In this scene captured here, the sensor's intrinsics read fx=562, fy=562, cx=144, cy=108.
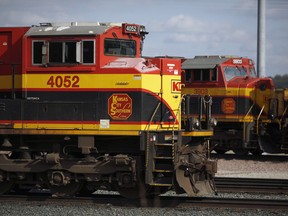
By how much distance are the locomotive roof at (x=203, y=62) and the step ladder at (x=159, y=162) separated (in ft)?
37.7

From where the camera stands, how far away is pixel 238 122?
23.0 m

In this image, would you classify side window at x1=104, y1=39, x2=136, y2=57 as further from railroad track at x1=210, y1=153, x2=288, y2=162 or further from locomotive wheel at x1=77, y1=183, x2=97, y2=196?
railroad track at x1=210, y1=153, x2=288, y2=162

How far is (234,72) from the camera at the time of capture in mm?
23172

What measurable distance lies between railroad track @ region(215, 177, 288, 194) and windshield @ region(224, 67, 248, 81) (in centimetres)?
824

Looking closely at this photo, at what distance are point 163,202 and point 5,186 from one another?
12.0 ft

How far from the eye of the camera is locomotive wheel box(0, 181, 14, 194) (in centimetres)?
1270

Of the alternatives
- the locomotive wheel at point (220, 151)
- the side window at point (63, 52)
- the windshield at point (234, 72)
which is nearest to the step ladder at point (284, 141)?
the locomotive wheel at point (220, 151)

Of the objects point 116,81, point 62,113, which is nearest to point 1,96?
point 62,113

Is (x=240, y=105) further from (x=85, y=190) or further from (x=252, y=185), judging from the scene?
(x=85, y=190)

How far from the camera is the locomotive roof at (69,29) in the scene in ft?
39.0

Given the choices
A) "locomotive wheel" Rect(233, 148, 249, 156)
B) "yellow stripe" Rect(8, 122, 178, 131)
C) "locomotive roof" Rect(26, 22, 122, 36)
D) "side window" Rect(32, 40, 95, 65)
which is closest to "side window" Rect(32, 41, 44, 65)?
"side window" Rect(32, 40, 95, 65)

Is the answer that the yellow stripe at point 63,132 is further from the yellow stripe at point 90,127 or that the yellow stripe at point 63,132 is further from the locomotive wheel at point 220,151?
the locomotive wheel at point 220,151

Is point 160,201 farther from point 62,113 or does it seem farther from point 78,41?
point 78,41

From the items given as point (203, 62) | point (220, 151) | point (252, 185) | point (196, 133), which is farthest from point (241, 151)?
point (196, 133)
